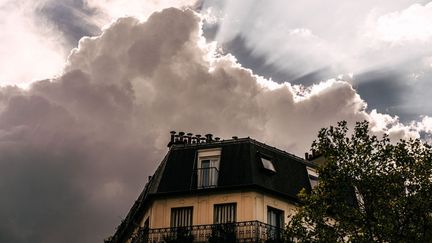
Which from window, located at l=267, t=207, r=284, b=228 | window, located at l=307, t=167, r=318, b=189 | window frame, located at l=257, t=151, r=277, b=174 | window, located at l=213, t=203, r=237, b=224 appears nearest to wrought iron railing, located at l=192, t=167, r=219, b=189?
window, located at l=213, t=203, r=237, b=224

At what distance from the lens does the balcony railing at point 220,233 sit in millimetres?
29156

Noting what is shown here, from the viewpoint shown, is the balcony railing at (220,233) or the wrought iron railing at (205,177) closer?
the balcony railing at (220,233)

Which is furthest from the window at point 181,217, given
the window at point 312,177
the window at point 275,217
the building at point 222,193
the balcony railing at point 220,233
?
the window at point 312,177

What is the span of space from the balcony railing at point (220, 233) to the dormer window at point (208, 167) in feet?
8.78

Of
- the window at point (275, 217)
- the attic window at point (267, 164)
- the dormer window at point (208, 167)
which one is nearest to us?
the window at point (275, 217)

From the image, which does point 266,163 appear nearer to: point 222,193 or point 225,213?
point 222,193

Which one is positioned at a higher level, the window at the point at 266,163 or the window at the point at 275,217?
the window at the point at 266,163

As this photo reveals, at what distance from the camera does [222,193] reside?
102ft

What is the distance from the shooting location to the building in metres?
29.9

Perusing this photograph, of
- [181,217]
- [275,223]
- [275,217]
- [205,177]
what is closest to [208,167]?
[205,177]

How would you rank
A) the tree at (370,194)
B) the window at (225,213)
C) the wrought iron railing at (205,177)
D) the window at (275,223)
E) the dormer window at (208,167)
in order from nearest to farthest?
the tree at (370,194)
the window at (275,223)
the window at (225,213)
the wrought iron railing at (205,177)
the dormer window at (208,167)

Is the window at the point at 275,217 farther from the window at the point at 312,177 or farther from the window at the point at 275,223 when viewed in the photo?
the window at the point at 312,177

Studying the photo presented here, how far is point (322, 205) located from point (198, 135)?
12091mm

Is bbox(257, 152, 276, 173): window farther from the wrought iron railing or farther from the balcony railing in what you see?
the balcony railing
